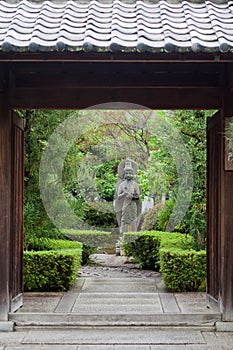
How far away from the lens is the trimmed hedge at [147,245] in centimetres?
1080

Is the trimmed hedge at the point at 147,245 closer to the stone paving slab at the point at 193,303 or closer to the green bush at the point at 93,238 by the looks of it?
the green bush at the point at 93,238

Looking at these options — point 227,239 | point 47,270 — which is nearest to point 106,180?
point 47,270

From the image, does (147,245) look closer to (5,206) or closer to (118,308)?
(118,308)

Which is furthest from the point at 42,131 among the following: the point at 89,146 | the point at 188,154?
the point at 89,146

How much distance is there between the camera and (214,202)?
6.89 metres

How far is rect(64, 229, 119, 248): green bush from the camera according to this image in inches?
510

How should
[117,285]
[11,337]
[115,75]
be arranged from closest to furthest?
[11,337] → [115,75] → [117,285]

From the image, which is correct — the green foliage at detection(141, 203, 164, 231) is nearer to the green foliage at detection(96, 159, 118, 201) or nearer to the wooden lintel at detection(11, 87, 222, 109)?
the green foliage at detection(96, 159, 118, 201)

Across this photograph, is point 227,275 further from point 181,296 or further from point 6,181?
point 6,181

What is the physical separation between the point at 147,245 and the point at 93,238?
2.60 m

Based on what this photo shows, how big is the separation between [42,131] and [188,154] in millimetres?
2659

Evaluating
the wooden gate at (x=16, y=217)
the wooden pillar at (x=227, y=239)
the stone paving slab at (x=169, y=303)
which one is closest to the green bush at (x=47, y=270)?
the wooden gate at (x=16, y=217)

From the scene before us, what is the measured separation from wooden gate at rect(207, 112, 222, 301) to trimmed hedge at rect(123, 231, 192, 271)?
2.94 m

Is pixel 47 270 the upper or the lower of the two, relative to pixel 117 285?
upper
